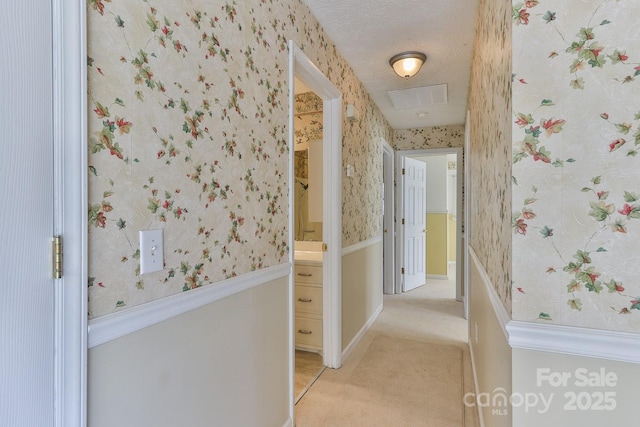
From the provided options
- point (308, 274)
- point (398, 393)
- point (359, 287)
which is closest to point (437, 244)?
point (359, 287)

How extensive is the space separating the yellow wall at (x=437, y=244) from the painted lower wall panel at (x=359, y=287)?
2.51 meters

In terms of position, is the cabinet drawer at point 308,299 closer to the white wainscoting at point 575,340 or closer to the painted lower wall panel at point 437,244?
the white wainscoting at point 575,340

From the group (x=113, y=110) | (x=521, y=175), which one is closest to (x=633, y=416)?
(x=521, y=175)

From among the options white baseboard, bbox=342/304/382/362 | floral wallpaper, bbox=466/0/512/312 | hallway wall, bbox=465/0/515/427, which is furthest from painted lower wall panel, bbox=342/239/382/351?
floral wallpaper, bbox=466/0/512/312

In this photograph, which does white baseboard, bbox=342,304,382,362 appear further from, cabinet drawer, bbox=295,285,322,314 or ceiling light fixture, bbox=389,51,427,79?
ceiling light fixture, bbox=389,51,427,79

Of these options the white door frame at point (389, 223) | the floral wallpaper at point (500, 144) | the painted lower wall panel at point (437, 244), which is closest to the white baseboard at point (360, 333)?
the white door frame at point (389, 223)

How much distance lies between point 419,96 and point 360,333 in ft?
7.93

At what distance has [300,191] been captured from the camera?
351 cm

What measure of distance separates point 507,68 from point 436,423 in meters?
1.88

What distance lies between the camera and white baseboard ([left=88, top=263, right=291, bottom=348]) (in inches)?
33.0

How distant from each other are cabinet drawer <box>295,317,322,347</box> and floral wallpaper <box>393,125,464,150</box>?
308cm

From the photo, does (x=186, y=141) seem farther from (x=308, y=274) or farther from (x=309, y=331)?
(x=309, y=331)
